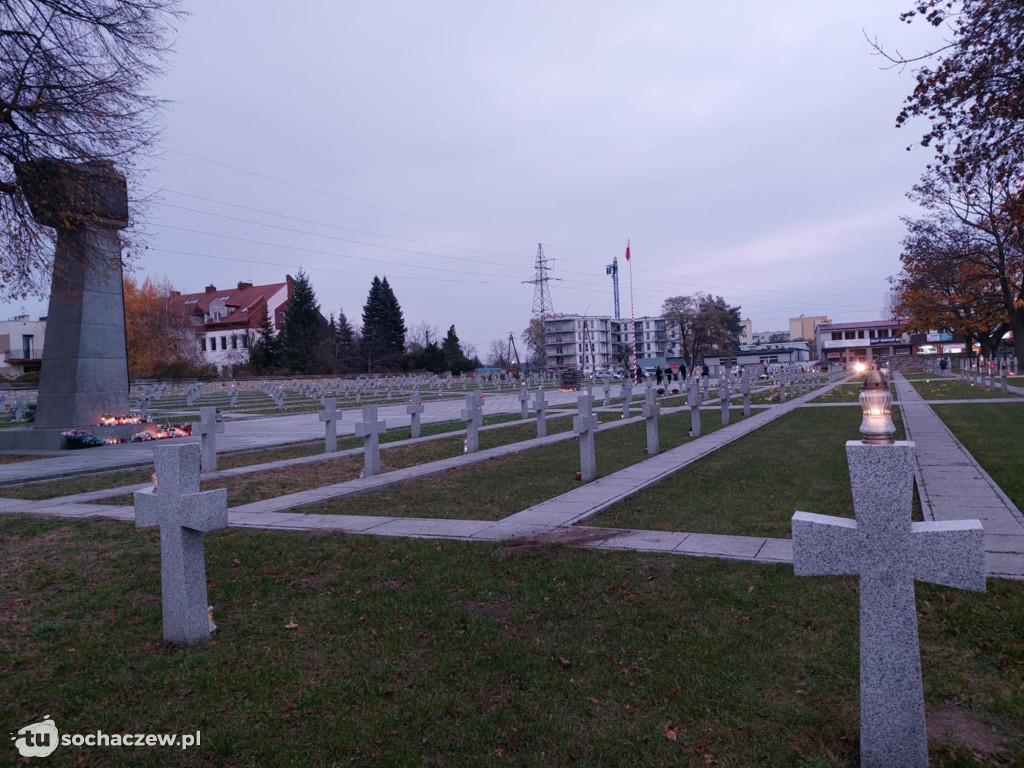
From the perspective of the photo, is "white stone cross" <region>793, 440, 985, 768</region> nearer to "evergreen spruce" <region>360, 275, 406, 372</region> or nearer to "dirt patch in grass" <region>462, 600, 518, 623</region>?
"dirt patch in grass" <region>462, 600, 518, 623</region>

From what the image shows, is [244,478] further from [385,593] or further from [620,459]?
[385,593]

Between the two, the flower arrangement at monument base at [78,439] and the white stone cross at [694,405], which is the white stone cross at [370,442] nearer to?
the white stone cross at [694,405]

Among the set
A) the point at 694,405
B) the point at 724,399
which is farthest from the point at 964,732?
the point at 724,399

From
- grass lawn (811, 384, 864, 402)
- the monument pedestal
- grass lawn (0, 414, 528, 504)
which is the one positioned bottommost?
grass lawn (811, 384, 864, 402)

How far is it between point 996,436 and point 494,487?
424 inches

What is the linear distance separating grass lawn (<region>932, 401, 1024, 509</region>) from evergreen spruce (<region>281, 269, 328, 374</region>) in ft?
204

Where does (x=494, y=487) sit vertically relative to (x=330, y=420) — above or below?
below

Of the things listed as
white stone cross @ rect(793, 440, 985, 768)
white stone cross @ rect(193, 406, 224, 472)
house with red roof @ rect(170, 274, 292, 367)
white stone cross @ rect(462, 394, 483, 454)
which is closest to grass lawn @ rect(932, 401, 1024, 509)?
white stone cross @ rect(793, 440, 985, 768)

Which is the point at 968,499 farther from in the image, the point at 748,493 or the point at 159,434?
the point at 159,434

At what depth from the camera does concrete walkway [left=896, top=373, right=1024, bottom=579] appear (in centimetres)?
576

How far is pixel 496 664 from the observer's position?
13.6ft

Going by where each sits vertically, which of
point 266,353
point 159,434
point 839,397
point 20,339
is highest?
point 20,339

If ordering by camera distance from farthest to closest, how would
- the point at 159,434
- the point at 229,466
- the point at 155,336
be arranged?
the point at 155,336 < the point at 159,434 < the point at 229,466

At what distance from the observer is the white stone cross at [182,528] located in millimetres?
4598
